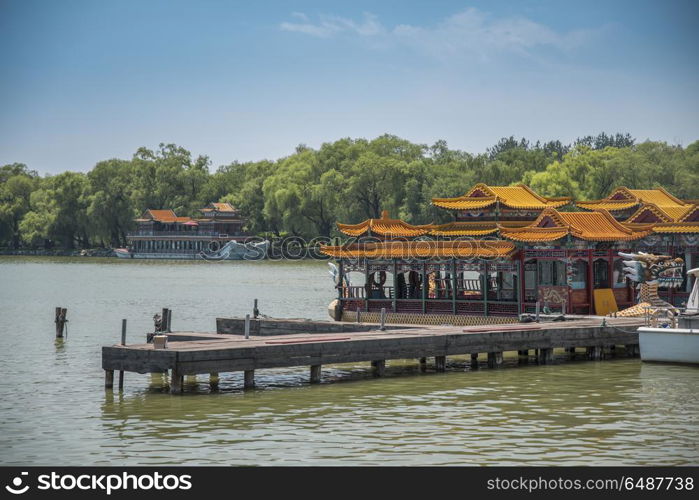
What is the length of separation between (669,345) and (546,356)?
444 cm

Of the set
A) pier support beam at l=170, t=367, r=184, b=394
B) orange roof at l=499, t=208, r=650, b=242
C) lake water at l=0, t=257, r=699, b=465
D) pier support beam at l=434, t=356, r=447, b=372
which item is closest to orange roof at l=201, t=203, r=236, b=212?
lake water at l=0, t=257, r=699, b=465

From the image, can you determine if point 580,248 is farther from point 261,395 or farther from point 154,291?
point 154,291

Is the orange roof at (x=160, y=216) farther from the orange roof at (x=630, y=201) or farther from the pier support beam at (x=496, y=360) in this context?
the pier support beam at (x=496, y=360)

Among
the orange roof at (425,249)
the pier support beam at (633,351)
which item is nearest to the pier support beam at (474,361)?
the pier support beam at (633,351)

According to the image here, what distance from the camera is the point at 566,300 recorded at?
156ft

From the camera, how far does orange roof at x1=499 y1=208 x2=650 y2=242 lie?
4825 cm

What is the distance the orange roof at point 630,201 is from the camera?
60656 mm

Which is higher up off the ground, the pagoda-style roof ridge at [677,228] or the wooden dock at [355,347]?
the pagoda-style roof ridge at [677,228]

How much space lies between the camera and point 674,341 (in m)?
38.8

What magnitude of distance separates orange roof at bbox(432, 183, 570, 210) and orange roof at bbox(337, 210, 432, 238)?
1509 millimetres

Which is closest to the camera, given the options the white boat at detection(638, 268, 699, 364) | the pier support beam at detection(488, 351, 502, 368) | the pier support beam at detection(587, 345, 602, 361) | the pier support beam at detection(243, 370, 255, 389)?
the pier support beam at detection(243, 370, 255, 389)

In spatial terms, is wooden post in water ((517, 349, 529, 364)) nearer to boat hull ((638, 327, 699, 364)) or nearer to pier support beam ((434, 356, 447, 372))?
pier support beam ((434, 356, 447, 372))

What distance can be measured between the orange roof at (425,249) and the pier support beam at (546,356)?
26.4ft
